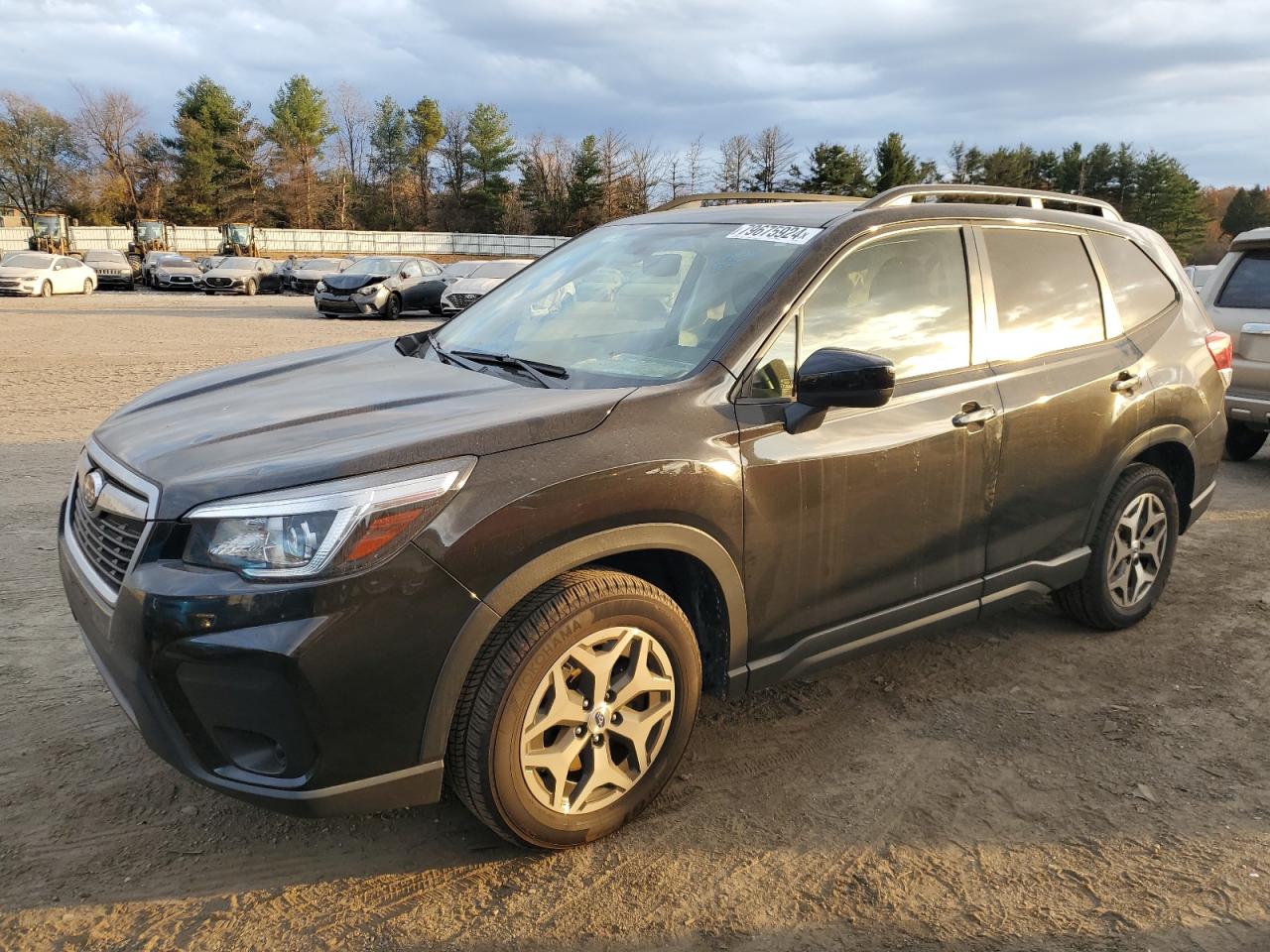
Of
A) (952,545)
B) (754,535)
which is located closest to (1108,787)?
(952,545)

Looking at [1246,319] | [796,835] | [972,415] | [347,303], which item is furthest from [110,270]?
[796,835]

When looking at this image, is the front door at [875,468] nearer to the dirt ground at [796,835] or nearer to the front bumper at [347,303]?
the dirt ground at [796,835]

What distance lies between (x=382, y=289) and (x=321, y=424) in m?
20.8

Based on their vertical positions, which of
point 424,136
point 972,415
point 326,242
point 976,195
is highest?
point 424,136

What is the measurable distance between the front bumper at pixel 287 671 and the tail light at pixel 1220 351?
4.00m

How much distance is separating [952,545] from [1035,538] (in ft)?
1.86

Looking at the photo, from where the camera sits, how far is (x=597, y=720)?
2727 mm

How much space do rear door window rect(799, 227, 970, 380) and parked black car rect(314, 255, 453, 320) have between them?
2014 centimetres

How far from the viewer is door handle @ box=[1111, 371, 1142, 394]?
13.3 feet

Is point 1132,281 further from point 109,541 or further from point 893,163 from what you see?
point 893,163

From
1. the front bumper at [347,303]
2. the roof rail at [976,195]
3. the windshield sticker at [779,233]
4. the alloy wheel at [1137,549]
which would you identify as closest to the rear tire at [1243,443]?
the alloy wheel at [1137,549]

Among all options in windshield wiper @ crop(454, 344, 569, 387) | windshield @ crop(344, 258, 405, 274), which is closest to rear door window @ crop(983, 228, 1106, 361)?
windshield wiper @ crop(454, 344, 569, 387)

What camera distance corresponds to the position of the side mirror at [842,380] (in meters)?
2.87

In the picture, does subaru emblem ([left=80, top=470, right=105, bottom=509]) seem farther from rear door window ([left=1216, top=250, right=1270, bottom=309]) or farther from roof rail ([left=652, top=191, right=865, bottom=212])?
rear door window ([left=1216, top=250, right=1270, bottom=309])
